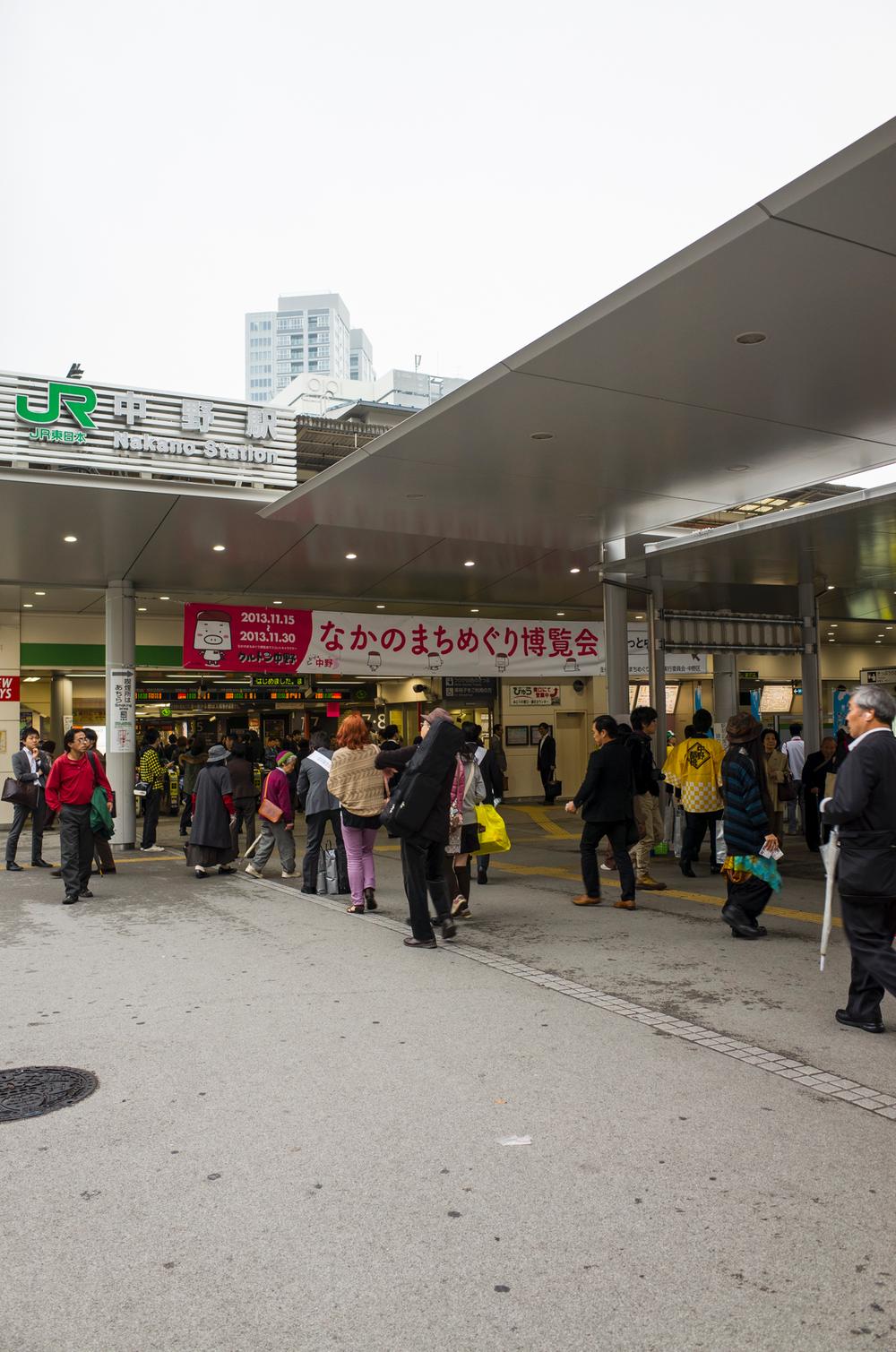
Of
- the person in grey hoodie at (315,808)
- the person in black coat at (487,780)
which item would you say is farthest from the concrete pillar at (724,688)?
the person in grey hoodie at (315,808)

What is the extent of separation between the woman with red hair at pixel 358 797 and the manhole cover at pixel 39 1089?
416cm

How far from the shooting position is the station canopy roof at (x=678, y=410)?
203 inches

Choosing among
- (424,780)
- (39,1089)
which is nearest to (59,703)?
(424,780)

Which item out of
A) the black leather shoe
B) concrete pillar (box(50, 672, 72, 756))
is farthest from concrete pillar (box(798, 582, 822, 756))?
concrete pillar (box(50, 672, 72, 756))

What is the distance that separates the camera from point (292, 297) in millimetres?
164625

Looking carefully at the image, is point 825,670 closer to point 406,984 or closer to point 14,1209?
point 406,984

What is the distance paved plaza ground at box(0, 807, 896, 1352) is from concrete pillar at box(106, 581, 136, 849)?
7.34 meters

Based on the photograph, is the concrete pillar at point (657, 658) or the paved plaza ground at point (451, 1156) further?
the concrete pillar at point (657, 658)

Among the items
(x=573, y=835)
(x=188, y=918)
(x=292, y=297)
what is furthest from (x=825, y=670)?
(x=292, y=297)

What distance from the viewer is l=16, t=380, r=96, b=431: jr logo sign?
10414mm

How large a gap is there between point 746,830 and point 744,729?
75 centimetres

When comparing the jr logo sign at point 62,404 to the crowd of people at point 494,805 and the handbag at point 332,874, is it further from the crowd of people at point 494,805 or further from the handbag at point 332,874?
the handbag at point 332,874

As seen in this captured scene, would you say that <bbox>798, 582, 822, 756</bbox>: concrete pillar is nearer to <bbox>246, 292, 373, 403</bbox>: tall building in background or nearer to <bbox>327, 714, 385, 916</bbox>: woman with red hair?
<bbox>327, 714, 385, 916</bbox>: woman with red hair

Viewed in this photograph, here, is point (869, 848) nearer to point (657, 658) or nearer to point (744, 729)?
point (744, 729)
